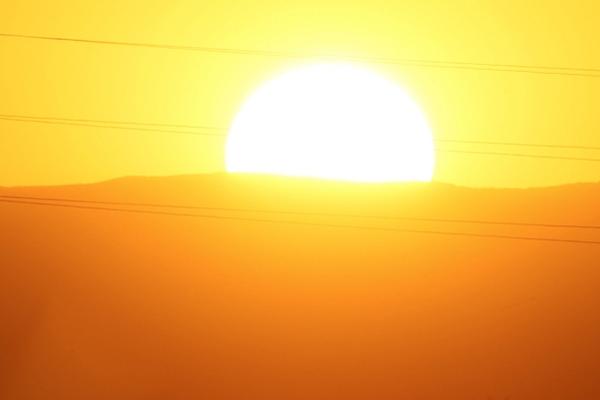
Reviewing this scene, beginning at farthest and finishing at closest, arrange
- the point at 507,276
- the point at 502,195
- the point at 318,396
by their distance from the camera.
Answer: the point at 502,195
the point at 507,276
the point at 318,396

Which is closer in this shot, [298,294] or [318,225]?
[298,294]

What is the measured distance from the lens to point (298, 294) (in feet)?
37.5

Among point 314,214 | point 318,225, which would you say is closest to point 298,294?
point 318,225

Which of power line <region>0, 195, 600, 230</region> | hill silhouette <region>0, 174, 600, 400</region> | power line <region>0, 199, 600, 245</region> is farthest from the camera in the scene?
power line <region>0, 195, 600, 230</region>

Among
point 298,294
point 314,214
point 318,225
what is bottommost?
point 298,294

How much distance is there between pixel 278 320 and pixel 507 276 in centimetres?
314

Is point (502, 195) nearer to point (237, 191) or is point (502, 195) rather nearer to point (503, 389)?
point (503, 389)

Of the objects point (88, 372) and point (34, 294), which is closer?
point (88, 372)

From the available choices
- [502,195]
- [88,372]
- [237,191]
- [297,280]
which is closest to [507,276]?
[502,195]

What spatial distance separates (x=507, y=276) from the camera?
11.5 m

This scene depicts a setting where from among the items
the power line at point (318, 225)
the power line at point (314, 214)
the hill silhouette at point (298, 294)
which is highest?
the power line at point (314, 214)

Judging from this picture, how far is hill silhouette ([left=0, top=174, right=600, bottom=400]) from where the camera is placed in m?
10.8

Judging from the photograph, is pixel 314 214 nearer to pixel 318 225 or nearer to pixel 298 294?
pixel 318 225

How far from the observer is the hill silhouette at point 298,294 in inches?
424
